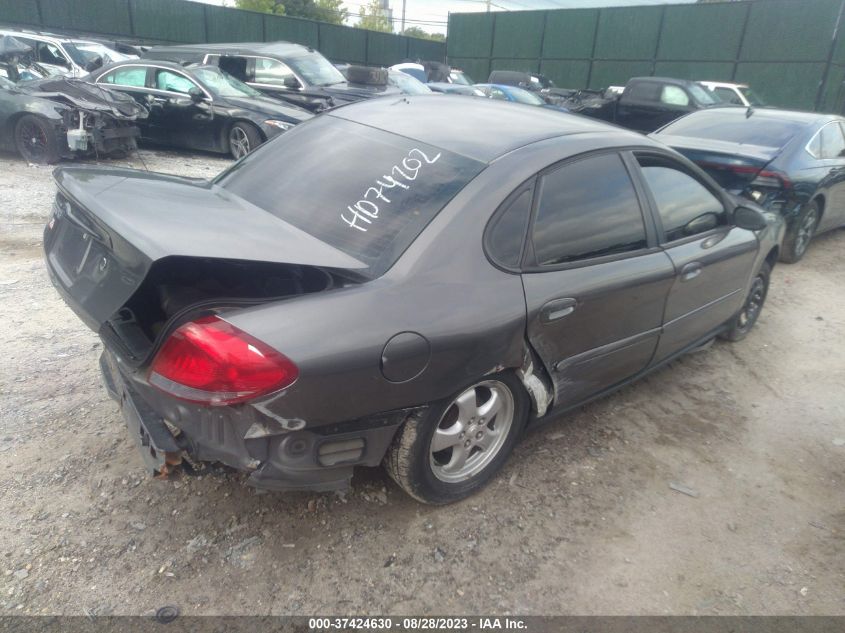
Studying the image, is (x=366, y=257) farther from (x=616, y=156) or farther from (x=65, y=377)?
(x=65, y=377)

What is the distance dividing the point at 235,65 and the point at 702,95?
34.6 ft

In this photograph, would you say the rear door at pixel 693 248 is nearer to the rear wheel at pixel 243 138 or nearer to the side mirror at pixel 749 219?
the side mirror at pixel 749 219

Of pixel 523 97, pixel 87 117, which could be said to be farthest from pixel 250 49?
pixel 523 97

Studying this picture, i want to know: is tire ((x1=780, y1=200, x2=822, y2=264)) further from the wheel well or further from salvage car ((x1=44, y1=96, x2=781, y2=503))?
salvage car ((x1=44, y1=96, x2=781, y2=503))

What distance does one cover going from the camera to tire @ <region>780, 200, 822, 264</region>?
6398 mm

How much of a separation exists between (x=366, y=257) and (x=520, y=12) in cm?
3169

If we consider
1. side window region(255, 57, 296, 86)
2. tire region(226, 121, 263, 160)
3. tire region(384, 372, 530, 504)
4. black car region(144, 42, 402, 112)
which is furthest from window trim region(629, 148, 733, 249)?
side window region(255, 57, 296, 86)

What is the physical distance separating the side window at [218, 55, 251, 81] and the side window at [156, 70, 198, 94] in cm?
199

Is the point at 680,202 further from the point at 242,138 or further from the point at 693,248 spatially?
the point at 242,138

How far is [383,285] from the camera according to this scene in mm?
2203

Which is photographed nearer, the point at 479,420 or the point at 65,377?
the point at 479,420

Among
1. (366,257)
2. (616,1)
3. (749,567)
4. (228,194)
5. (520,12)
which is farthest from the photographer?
(616,1)

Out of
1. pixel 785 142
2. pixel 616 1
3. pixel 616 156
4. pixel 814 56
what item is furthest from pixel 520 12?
pixel 616 1

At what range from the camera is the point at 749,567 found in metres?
2.55
